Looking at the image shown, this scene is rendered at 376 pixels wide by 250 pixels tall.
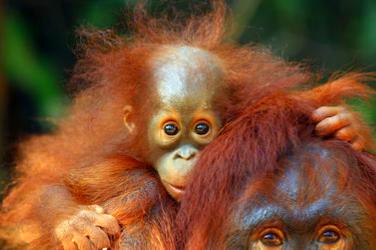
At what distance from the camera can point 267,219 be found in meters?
3.01

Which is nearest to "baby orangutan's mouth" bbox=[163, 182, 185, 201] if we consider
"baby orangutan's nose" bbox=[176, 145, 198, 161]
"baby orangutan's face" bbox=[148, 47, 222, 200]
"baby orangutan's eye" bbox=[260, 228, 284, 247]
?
"baby orangutan's face" bbox=[148, 47, 222, 200]

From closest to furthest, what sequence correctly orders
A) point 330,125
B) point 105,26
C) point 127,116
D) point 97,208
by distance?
point 330,125 → point 97,208 → point 127,116 → point 105,26

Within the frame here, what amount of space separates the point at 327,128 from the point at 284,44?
2940 mm

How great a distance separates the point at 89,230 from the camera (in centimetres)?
332

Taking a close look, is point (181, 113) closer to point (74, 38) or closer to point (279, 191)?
point (279, 191)

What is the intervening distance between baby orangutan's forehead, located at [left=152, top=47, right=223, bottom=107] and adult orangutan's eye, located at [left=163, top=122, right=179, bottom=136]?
0.27 feet

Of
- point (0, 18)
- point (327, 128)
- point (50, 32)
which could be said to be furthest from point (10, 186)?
point (327, 128)

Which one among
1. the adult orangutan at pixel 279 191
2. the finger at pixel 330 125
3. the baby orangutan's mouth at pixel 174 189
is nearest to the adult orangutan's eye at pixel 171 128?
the baby orangutan's mouth at pixel 174 189

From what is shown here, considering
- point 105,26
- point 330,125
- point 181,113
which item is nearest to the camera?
point 330,125

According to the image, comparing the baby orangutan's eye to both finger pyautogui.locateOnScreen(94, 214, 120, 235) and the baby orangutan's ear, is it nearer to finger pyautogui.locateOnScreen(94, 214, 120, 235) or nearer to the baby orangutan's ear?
finger pyautogui.locateOnScreen(94, 214, 120, 235)

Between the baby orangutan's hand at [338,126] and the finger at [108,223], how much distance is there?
0.78 meters

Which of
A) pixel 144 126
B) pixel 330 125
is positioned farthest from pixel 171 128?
pixel 330 125

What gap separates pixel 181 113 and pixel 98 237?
651 millimetres

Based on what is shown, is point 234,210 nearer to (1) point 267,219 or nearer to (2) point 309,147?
(1) point 267,219
